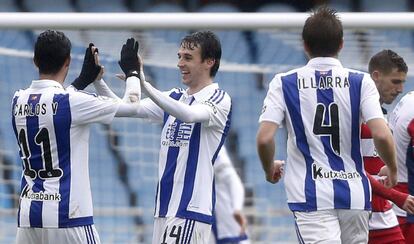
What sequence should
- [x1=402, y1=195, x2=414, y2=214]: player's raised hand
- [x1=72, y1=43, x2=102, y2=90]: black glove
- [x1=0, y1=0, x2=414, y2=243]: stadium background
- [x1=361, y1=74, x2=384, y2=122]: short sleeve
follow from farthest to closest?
[x1=0, y1=0, x2=414, y2=243]: stadium background → [x1=72, y1=43, x2=102, y2=90]: black glove → [x1=402, y1=195, x2=414, y2=214]: player's raised hand → [x1=361, y1=74, x2=384, y2=122]: short sleeve

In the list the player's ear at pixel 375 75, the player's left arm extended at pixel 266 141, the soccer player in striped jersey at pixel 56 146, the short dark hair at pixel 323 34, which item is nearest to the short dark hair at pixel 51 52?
the soccer player in striped jersey at pixel 56 146

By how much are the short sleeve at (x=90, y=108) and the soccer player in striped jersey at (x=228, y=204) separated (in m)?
3.08

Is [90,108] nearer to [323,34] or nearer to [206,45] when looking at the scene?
[206,45]

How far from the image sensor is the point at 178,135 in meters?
8.30

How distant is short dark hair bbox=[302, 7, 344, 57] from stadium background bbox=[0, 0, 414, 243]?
325 cm

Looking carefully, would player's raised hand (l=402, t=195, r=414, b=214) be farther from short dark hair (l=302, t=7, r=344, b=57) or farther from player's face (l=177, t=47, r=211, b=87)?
player's face (l=177, t=47, r=211, b=87)

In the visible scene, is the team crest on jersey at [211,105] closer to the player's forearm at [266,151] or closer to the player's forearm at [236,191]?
the player's forearm at [266,151]

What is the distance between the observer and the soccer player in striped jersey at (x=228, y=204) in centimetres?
1180

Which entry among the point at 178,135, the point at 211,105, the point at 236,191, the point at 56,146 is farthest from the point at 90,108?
the point at 236,191

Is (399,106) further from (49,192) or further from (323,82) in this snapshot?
(49,192)

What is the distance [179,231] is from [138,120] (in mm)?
3549

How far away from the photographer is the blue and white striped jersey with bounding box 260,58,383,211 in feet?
25.4

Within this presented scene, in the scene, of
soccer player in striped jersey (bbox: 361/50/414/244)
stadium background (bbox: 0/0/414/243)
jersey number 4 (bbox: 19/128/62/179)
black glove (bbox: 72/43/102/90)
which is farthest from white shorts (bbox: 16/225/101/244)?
stadium background (bbox: 0/0/414/243)

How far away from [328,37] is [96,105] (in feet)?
4.74
